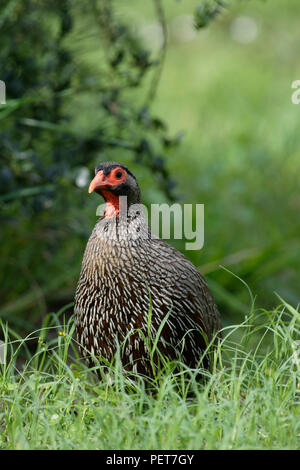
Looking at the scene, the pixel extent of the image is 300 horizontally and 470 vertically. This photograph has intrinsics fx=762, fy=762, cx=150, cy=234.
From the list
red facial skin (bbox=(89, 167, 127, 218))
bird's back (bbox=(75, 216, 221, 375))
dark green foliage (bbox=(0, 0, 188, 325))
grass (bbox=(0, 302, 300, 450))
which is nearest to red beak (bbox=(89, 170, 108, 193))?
red facial skin (bbox=(89, 167, 127, 218))

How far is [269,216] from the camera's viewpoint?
5816mm

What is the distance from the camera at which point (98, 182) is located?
2.80m

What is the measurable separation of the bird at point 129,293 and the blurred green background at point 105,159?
12.8 inches

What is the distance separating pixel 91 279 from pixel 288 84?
5.80 meters

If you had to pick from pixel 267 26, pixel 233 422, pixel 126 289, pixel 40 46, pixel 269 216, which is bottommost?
pixel 233 422

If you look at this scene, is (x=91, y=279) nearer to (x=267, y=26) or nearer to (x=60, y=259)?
(x=60, y=259)

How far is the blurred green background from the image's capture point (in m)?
3.91

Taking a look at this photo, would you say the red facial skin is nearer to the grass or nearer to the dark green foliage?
the grass

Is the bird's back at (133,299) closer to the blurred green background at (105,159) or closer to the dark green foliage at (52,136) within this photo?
the blurred green background at (105,159)

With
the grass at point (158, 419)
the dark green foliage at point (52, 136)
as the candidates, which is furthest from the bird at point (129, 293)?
the dark green foliage at point (52, 136)

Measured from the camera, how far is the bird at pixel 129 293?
9.37 ft

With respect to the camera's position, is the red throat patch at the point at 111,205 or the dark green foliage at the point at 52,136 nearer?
the red throat patch at the point at 111,205

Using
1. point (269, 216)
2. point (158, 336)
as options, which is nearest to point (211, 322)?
point (158, 336)

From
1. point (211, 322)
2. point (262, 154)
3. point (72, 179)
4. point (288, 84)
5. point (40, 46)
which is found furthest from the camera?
point (288, 84)
